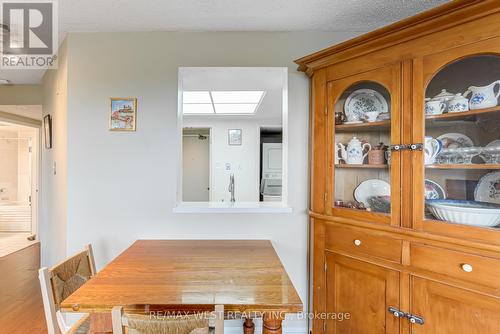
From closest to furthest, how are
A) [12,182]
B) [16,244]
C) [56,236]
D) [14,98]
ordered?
[56,236] < [14,98] < [16,244] < [12,182]

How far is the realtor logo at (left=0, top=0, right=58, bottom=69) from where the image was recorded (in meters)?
1.67

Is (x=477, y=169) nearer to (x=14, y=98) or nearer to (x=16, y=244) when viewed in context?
(x=14, y=98)

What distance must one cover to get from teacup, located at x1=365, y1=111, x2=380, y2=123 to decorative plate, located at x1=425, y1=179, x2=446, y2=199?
466mm

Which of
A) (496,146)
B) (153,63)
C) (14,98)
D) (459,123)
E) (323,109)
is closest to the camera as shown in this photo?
(496,146)

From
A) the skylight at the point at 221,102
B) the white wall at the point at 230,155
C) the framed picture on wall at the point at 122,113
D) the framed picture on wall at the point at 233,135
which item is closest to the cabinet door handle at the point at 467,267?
the framed picture on wall at the point at 122,113

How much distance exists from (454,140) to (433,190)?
28 centimetres

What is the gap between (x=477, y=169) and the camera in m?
1.29

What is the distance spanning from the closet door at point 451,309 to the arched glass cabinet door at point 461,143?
0.27 meters

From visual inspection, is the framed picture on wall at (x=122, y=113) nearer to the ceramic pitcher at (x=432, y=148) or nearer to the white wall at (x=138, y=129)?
the white wall at (x=138, y=129)

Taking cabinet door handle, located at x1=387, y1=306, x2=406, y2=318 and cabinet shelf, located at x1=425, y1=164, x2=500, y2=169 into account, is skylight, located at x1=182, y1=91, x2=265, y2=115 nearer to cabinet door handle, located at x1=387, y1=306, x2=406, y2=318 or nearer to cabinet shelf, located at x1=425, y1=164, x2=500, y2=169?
cabinet shelf, located at x1=425, y1=164, x2=500, y2=169

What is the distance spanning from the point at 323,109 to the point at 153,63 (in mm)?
1307

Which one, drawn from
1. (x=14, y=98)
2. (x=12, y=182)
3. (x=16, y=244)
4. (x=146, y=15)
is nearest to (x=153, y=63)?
(x=146, y=15)

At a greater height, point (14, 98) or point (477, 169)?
point (14, 98)

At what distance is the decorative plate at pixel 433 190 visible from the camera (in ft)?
4.49
